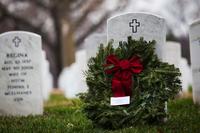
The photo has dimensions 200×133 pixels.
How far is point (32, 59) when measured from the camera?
9.44 meters

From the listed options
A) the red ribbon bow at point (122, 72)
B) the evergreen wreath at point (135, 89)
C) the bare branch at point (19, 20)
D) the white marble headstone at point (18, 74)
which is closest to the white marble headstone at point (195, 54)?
the evergreen wreath at point (135, 89)

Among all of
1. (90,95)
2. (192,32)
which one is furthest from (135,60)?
(192,32)

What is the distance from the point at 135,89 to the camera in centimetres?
705

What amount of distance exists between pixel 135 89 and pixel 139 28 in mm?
985

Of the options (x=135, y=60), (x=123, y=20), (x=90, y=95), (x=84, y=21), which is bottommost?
(x=90, y=95)

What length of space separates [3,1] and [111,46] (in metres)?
24.0

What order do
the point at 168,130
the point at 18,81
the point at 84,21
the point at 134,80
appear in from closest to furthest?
1. the point at 168,130
2. the point at 134,80
3. the point at 18,81
4. the point at 84,21

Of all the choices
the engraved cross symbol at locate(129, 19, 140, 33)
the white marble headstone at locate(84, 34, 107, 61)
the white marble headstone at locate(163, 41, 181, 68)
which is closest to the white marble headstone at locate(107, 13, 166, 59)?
the engraved cross symbol at locate(129, 19, 140, 33)

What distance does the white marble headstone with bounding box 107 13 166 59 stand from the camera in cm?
749

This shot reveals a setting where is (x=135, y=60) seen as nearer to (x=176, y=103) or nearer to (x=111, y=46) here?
(x=111, y=46)

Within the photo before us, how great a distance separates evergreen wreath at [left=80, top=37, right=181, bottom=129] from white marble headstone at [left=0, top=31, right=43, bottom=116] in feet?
7.63

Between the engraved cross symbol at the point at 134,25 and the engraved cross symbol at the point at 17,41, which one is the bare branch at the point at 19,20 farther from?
the engraved cross symbol at the point at 134,25

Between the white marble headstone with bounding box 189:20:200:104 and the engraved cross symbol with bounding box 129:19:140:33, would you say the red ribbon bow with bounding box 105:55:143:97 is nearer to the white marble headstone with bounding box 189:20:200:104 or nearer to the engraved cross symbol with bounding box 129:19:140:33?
the engraved cross symbol with bounding box 129:19:140:33

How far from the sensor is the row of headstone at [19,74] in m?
9.39
